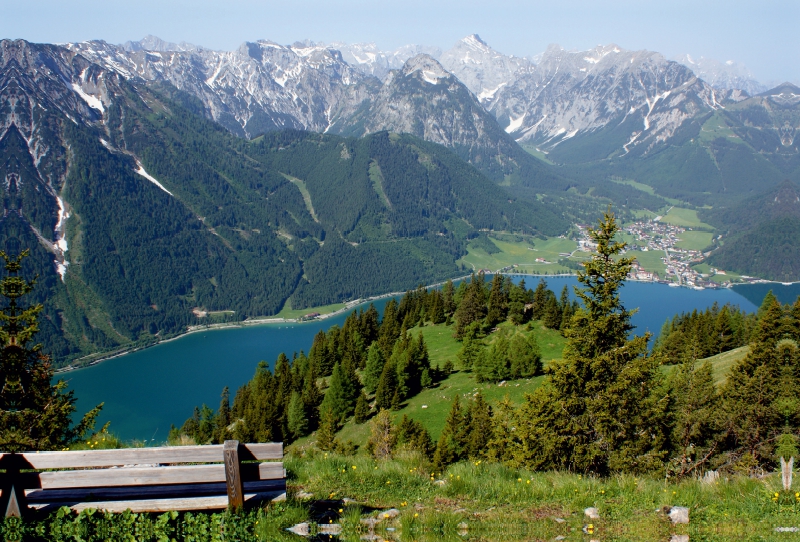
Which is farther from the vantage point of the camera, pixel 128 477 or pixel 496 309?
pixel 496 309

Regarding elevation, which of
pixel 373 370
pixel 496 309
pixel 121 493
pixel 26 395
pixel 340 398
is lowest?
pixel 340 398

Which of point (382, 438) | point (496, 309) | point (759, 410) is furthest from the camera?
point (496, 309)

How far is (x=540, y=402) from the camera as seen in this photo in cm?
2314

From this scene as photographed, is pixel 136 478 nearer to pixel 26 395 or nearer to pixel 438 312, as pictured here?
pixel 26 395

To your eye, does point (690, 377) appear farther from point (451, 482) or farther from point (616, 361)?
point (451, 482)

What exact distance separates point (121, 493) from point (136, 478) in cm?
50

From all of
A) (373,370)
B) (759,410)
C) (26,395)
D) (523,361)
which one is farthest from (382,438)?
(373,370)

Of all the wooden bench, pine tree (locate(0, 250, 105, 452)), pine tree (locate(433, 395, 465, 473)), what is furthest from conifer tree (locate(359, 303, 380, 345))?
the wooden bench

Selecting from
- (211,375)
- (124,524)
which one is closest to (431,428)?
(124,524)

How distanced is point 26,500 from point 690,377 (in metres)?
35.6

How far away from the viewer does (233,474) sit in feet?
29.1

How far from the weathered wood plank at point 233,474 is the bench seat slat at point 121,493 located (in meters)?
0.48

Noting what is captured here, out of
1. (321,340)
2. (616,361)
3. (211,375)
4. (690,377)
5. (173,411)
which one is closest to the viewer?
(616,361)

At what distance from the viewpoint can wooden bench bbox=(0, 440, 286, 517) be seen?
343 inches
